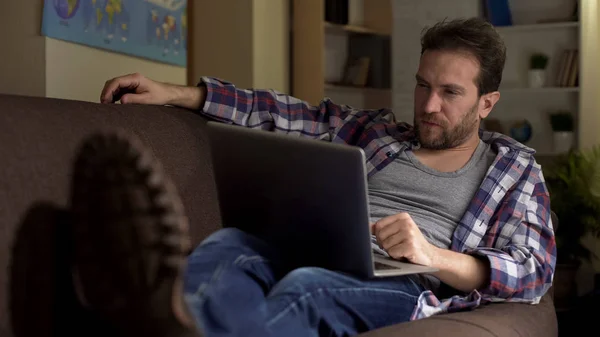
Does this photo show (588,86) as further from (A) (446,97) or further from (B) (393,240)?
(B) (393,240)

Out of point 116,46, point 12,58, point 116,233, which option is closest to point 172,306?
point 116,233

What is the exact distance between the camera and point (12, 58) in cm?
277

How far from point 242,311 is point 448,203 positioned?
0.87 metres

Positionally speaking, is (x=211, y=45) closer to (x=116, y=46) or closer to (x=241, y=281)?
(x=116, y=46)

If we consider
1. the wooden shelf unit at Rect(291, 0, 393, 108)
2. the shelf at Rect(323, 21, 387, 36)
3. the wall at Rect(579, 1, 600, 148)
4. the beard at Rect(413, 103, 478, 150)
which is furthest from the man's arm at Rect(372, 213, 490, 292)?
the shelf at Rect(323, 21, 387, 36)

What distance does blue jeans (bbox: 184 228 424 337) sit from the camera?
3.73ft

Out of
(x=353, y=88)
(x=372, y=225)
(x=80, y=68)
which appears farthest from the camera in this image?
(x=353, y=88)

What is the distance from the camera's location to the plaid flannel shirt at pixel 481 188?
170cm

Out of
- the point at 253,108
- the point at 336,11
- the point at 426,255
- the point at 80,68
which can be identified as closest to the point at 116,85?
the point at 253,108

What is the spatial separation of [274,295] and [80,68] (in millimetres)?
1814

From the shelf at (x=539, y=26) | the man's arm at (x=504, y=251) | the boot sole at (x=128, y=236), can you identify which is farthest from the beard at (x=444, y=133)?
the shelf at (x=539, y=26)

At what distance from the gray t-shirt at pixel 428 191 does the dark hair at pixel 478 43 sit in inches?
6.9

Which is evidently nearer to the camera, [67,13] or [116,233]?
[116,233]

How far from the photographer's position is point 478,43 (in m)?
1.99
